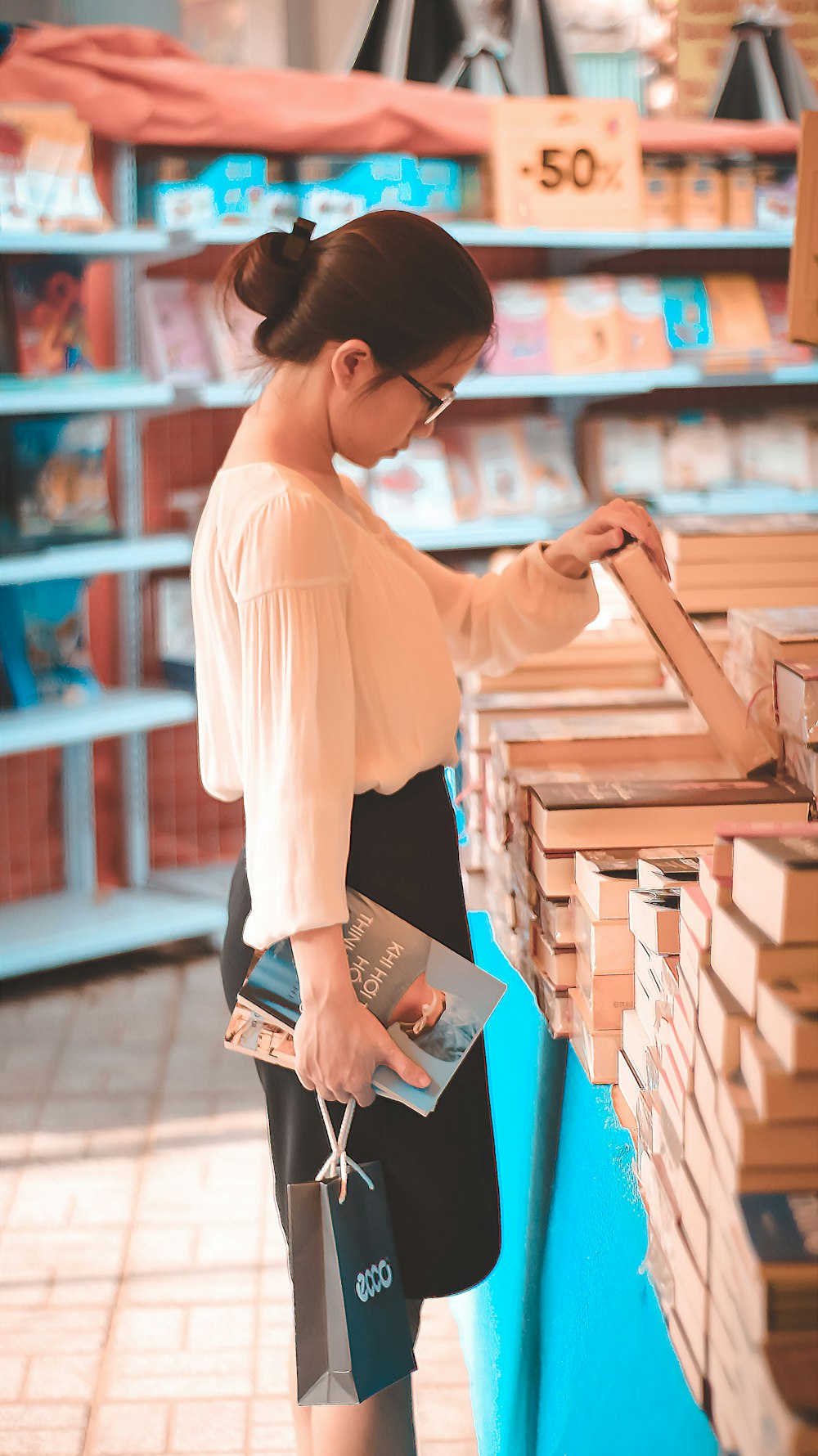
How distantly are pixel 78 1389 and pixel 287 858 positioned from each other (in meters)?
1.38

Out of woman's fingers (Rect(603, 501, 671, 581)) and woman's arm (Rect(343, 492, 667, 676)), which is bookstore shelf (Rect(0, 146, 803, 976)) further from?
woman's fingers (Rect(603, 501, 671, 581))

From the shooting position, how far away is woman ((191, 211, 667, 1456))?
1199 mm

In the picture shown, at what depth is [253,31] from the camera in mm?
5680

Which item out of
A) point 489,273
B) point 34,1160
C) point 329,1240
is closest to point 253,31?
point 489,273

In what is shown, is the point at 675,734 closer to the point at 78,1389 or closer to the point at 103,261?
the point at 78,1389

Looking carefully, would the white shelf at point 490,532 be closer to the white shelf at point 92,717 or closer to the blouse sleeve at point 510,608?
the white shelf at point 92,717

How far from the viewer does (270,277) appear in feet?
4.40

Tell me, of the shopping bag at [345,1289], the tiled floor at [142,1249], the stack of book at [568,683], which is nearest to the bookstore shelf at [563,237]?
the stack of book at [568,683]

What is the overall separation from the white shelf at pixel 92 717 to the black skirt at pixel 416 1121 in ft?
7.15

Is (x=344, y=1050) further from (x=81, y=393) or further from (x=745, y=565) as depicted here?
(x=81, y=393)

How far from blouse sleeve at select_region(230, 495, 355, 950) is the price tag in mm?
2982

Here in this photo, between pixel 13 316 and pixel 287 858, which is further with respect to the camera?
pixel 13 316

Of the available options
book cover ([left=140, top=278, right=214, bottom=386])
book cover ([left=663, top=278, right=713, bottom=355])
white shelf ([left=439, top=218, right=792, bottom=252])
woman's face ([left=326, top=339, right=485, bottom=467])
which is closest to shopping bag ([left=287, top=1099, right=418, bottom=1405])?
woman's face ([left=326, top=339, right=485, bottom=467])

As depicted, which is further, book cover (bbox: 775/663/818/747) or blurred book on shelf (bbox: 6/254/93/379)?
blurred book on shelf (bbox: 6/254/93/379)
